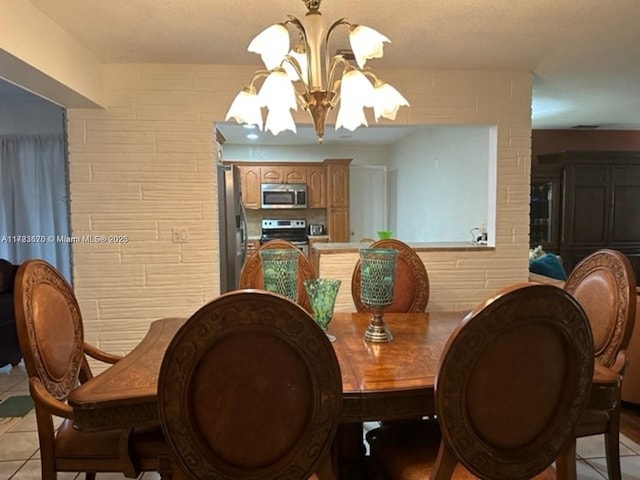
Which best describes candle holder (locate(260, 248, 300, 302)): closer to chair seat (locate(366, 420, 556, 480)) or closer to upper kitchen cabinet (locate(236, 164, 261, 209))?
chair seat (locate(366, 420, 556, 480))

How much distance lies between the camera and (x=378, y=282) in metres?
1.80

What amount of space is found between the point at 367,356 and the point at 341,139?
5483 mm

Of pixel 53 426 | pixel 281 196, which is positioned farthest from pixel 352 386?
pixel 281 196

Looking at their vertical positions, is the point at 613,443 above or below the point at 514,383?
below

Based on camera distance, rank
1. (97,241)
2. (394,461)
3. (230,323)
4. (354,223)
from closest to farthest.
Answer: (230,323)
(394,461)
(97,241)
(354,223)

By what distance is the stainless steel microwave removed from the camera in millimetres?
6836

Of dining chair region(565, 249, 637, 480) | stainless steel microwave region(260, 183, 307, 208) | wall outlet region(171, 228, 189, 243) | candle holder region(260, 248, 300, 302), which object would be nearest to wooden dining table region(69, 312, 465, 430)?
candle holder region(260, 248, 300, 302)

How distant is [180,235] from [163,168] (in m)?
0.48

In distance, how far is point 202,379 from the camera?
1.08 metres

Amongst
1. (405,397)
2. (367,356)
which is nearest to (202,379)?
(405,397)

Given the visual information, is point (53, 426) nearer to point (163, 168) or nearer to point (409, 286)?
point (409, 286)

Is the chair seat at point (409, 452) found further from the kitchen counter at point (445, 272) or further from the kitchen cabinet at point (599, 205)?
the kitchen cabinet at point (599, 205)

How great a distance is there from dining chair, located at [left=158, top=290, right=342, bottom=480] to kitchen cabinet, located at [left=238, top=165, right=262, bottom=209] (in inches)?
234

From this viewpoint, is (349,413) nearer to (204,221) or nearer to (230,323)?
(230,323)
